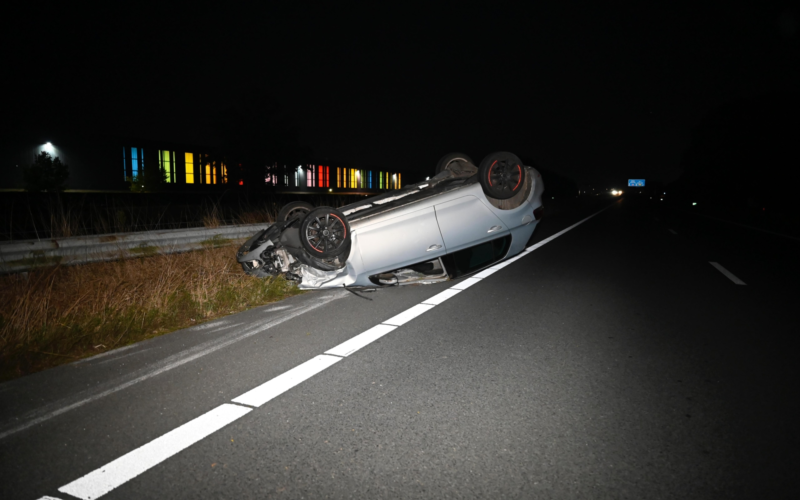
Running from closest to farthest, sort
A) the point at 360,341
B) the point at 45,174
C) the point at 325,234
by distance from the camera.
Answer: the point at 360,341, the point at 325,234, the point at 45,174

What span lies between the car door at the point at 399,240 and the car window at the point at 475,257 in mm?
401

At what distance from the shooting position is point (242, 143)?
155 ft

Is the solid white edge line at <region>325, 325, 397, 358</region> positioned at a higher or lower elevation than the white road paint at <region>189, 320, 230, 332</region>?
lower

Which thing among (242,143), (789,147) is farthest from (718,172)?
(242,143)

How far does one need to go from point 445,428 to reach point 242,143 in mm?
48543

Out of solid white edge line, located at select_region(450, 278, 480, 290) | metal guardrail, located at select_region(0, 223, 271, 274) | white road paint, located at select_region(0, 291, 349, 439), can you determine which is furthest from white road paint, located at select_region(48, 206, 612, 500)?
metal guardrail, located at select_region(0, 223, 271, 274)

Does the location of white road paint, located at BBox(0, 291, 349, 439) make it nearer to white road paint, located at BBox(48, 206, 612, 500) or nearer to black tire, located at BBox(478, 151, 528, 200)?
white road paint, located at BBox(48, 206, 612, 500)

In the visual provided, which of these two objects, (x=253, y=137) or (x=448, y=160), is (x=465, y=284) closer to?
(x=448, y=160)

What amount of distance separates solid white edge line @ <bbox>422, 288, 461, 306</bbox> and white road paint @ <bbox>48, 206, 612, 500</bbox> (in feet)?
4.98

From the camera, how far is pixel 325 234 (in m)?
5.62

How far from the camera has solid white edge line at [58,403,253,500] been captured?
2.24m

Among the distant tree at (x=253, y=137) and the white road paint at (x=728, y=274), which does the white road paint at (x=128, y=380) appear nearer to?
the white road paint at (x=728, y=274)

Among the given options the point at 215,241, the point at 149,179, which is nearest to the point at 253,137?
the point at 149,179

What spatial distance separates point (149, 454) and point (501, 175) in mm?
4992
